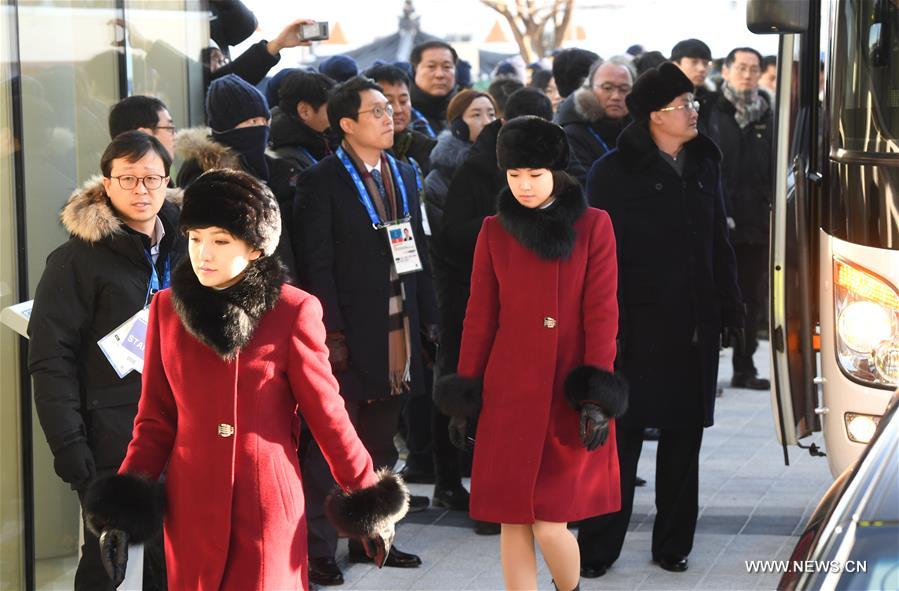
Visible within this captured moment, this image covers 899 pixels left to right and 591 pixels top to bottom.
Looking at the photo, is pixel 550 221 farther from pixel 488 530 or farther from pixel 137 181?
pixel 488 530

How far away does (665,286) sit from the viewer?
6195 millimetres

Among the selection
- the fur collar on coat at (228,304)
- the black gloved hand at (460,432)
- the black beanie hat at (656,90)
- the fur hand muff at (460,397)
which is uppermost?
the black beanie hat at (656,90)

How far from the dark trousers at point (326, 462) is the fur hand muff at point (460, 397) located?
88 centimetres

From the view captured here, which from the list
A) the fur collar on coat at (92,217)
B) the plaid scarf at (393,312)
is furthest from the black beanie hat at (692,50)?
the fur collar on coat at (92,217)

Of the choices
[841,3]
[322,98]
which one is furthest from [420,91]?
[841,3]

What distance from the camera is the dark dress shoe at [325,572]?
621cm

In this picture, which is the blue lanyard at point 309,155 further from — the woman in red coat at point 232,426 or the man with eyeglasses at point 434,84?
the woman in red coat at point 232,426

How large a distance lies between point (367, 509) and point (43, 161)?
2.71 m

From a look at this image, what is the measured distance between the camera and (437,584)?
6.21 metres

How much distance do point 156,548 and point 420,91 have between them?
5010 mm

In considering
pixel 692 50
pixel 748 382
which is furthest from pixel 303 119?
pixel 748 382

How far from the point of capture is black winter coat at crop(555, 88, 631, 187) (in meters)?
7.96

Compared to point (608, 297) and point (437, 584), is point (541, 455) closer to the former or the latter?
point (608, 297)

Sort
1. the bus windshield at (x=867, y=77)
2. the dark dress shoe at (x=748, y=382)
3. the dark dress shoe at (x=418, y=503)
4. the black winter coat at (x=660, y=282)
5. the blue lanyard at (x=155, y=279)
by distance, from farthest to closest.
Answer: the dark dress shoe at (x=748, y=382)
the dark dress shoe at (x=418, y=503)
the black winter coat at (x=660, y=282)
the bus windshield at (x=867, y=77)
the blue lanyard at (x=155, y=279)
